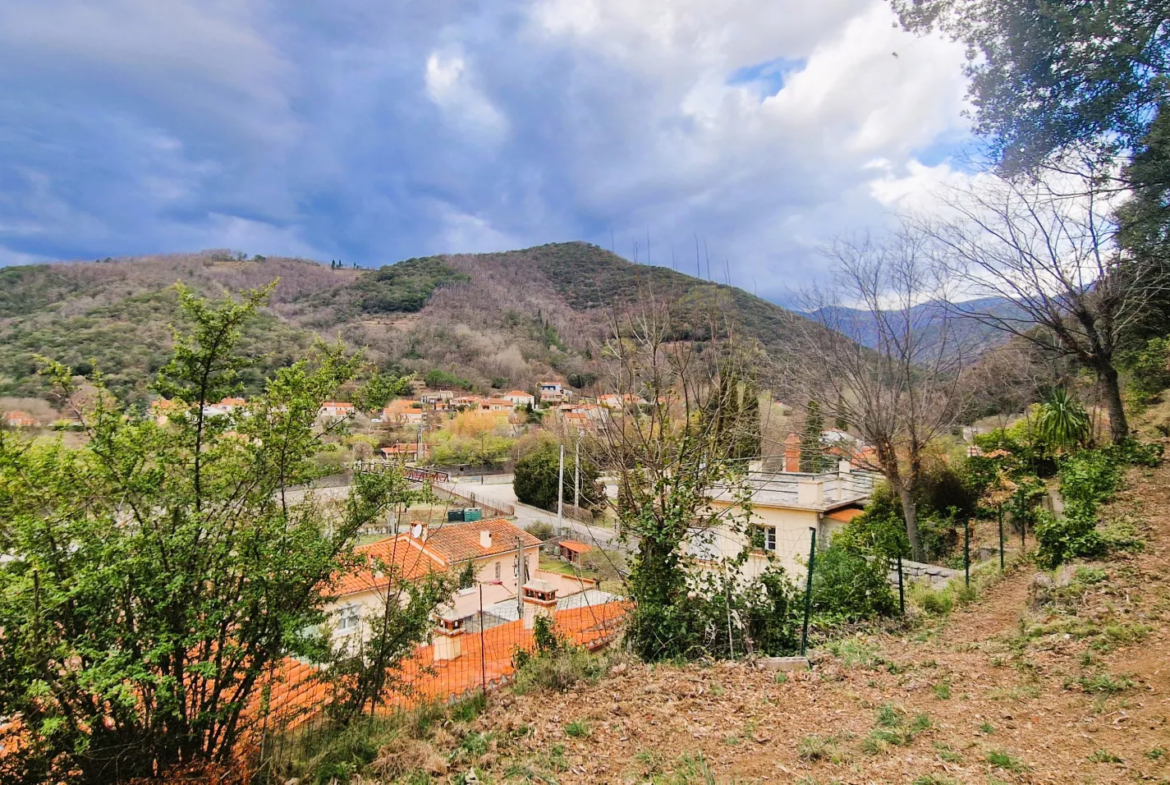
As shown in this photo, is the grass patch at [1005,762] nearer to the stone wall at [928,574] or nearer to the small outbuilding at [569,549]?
the stone wall at [928,574]

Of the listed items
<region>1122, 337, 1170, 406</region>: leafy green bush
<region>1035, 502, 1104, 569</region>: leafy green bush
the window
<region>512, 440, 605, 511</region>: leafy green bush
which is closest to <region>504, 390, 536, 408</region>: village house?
<region>512, 440, 605, 511</region>: leafy green bush

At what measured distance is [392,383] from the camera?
522 cm

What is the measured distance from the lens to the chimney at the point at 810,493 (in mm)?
12398

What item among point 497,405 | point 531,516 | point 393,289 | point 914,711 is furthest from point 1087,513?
point 393,289

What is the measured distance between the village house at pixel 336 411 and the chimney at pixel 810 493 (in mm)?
10732

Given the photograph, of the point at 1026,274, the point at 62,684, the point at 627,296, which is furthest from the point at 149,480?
the point at 1026,274

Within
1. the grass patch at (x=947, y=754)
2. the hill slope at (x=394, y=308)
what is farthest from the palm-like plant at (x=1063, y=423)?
the grass patch at (x=947, y=754)

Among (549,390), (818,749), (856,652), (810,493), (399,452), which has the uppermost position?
(549,390)

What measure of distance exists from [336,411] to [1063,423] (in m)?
13.5

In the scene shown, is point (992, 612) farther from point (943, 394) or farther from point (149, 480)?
point (149, 480)

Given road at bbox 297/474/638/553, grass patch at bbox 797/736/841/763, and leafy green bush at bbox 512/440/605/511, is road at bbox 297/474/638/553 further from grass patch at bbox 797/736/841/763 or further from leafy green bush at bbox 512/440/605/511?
grass patch at bbox 797/736/841/763

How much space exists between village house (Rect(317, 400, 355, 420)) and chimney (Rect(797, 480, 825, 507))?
1073 centimetres

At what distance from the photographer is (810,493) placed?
12.5 metres

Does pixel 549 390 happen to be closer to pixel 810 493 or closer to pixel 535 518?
pixel 535 518
